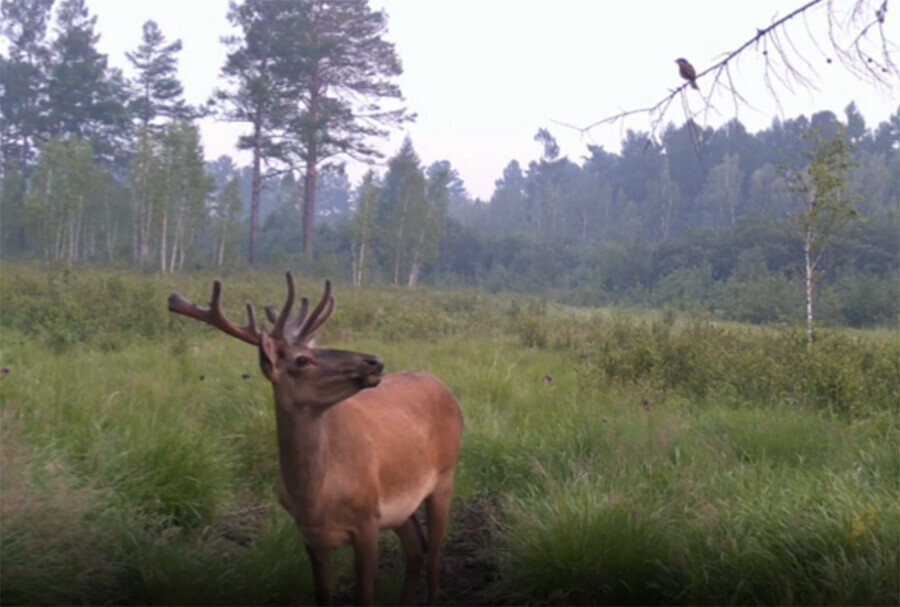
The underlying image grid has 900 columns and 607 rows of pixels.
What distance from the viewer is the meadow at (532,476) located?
4.88 m

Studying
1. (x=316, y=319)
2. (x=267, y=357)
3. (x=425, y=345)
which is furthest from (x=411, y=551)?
(x=425, y=345)

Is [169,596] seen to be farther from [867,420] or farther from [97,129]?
[97,129]

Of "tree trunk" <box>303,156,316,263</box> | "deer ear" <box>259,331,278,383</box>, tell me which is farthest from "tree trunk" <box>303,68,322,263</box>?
"deer ear" <box>259,331,278,383</box>

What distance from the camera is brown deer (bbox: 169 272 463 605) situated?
4.34 meters

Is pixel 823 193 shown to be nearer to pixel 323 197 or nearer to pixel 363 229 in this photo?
pixel 363 229

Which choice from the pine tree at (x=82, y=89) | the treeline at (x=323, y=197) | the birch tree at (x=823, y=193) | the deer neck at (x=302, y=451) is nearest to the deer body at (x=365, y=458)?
the deer neck at (x=302, y=451)

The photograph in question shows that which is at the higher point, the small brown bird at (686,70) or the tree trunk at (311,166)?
the tree trunk at (311,166)

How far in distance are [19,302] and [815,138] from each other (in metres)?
10.9

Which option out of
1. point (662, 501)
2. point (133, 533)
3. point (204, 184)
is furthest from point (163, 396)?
point (204, 184)

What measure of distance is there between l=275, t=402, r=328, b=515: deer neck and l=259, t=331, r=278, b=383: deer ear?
0.18 metres

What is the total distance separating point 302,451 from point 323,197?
25.0m

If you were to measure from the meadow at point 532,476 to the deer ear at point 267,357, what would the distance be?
1277 mm

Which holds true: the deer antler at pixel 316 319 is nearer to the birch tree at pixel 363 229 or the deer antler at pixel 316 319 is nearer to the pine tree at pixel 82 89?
the birch tree at pixel 363 229

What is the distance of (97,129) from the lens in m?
24.6
